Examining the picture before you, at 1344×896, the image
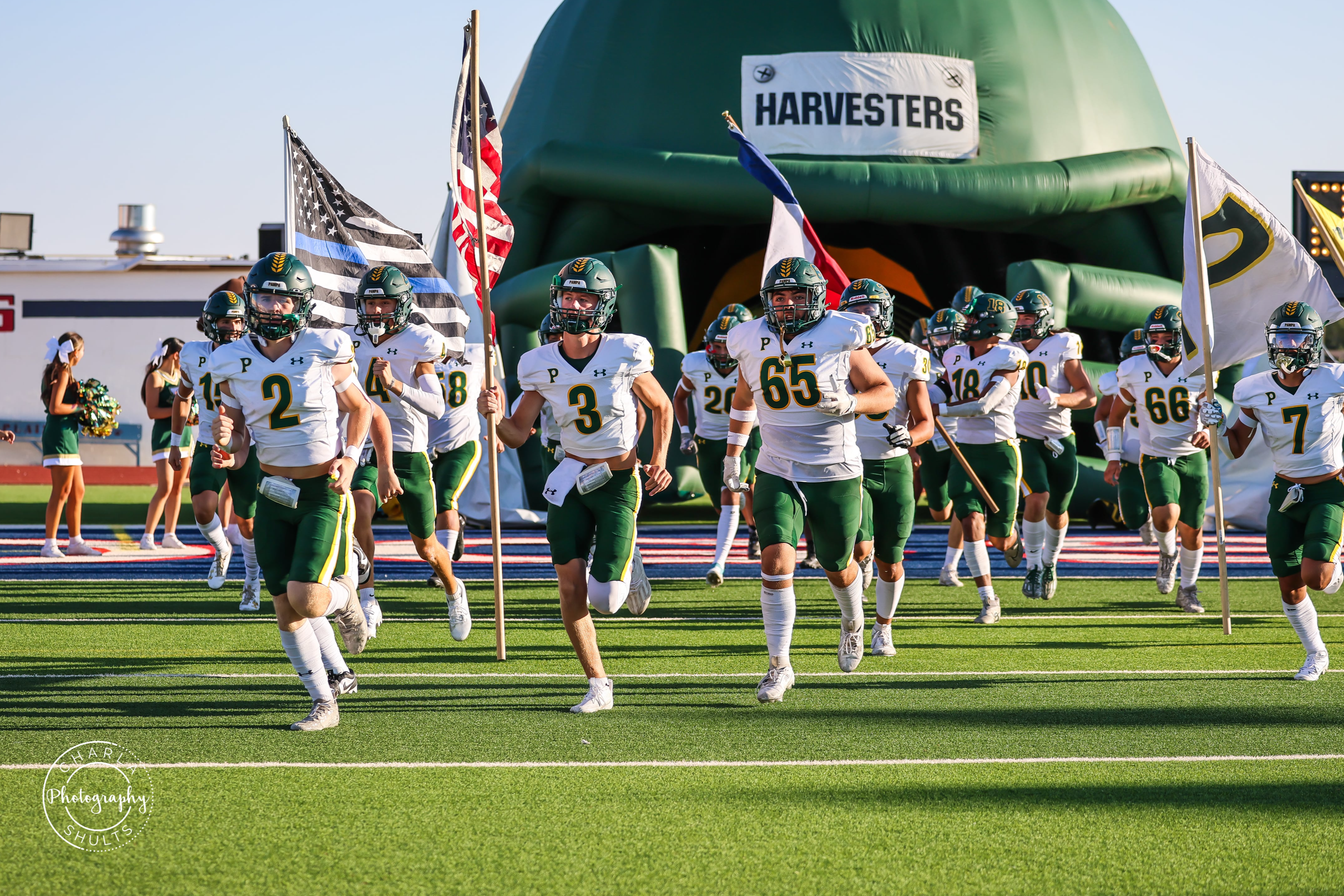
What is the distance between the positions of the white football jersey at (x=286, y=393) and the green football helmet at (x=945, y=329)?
548 centimetres

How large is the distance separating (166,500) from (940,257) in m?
11.1

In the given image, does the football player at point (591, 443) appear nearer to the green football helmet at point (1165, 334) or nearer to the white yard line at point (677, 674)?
the white yard line at point (677, 674)

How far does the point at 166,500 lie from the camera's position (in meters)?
13.1

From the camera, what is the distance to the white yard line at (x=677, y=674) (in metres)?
6.52

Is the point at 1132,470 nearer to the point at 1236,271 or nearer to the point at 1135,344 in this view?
the point at 1135,344

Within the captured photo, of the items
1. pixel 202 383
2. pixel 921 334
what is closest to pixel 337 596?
pixel 202 383

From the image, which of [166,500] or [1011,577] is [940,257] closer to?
[1011,577]

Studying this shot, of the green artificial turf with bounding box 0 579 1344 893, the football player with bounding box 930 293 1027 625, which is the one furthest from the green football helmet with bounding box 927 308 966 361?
the green artificial turf with bounding box 0 579 1344 893

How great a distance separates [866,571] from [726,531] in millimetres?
1542

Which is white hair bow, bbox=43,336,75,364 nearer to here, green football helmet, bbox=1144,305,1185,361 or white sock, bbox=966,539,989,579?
white sock, bbox=966,539,989,579

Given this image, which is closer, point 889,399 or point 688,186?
point 889,399

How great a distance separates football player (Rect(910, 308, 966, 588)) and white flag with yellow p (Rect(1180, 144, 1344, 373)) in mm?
1506

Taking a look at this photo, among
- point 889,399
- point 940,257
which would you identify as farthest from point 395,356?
point 940,257

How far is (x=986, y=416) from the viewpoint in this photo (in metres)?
8.89
